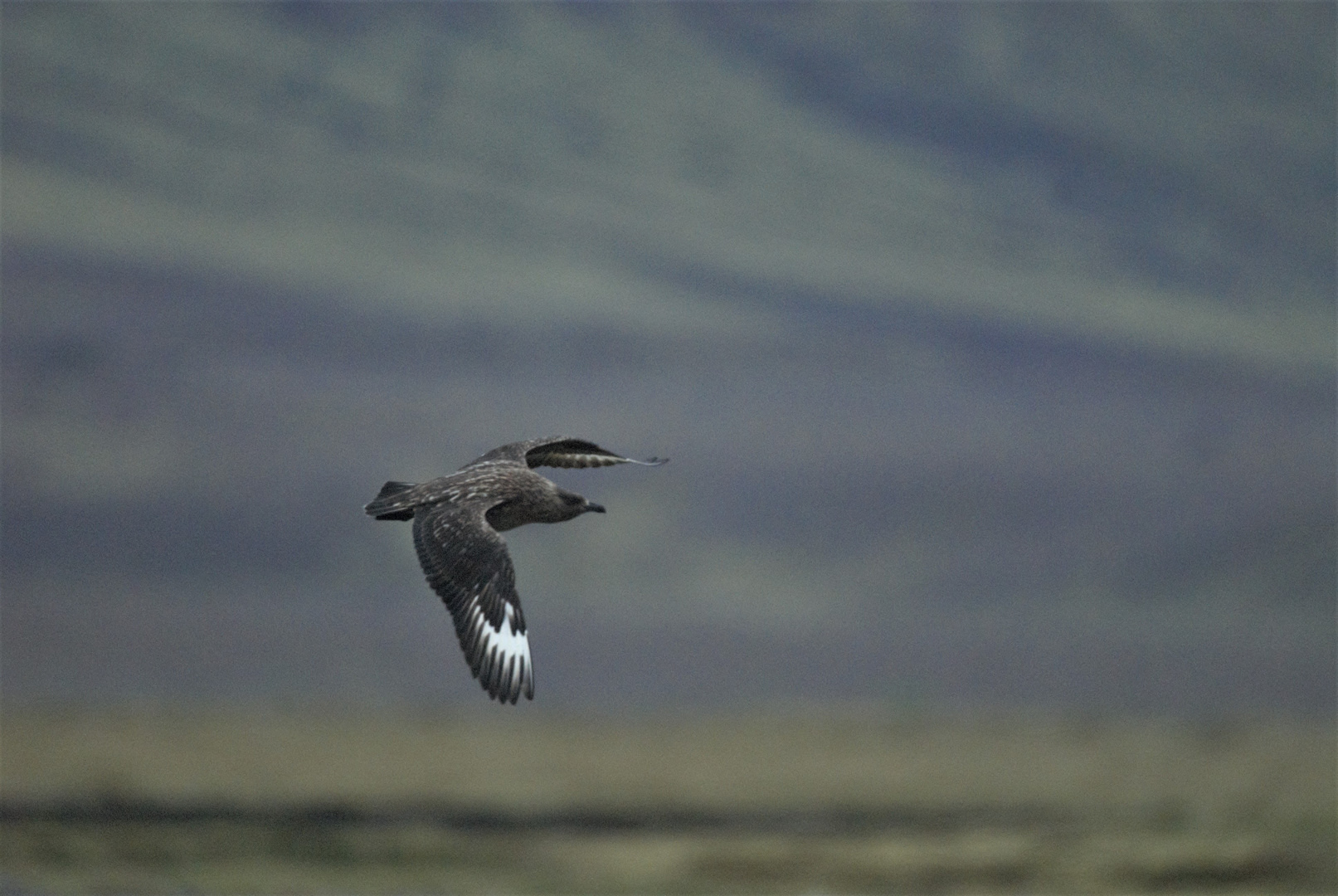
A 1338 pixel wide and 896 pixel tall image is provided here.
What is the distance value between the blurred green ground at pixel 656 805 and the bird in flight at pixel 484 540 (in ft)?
108

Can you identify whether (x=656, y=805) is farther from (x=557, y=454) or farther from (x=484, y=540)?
(x=484, y=540)

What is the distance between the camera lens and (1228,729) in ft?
337

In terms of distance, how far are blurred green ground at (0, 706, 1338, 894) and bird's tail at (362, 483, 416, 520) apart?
32.5m

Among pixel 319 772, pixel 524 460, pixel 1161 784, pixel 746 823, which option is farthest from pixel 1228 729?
pixel 524 460

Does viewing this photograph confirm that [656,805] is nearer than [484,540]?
No

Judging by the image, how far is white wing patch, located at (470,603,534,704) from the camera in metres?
14.3

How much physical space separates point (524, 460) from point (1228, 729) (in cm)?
9172

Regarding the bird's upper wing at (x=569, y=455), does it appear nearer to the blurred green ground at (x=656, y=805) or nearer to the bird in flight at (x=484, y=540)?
the bird in flight at (x=484, y=540)

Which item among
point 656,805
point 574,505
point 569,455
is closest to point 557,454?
point 569,455

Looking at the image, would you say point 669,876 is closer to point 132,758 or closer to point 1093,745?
point 132,758

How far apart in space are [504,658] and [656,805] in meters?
64.3

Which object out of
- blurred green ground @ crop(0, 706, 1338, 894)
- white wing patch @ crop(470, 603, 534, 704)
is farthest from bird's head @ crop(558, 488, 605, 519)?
blurred green ground @ crop(0, 706, 1338, 894)

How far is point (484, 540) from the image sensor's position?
15.9m

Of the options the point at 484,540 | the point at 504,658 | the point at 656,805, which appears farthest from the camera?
the point at 656,805
